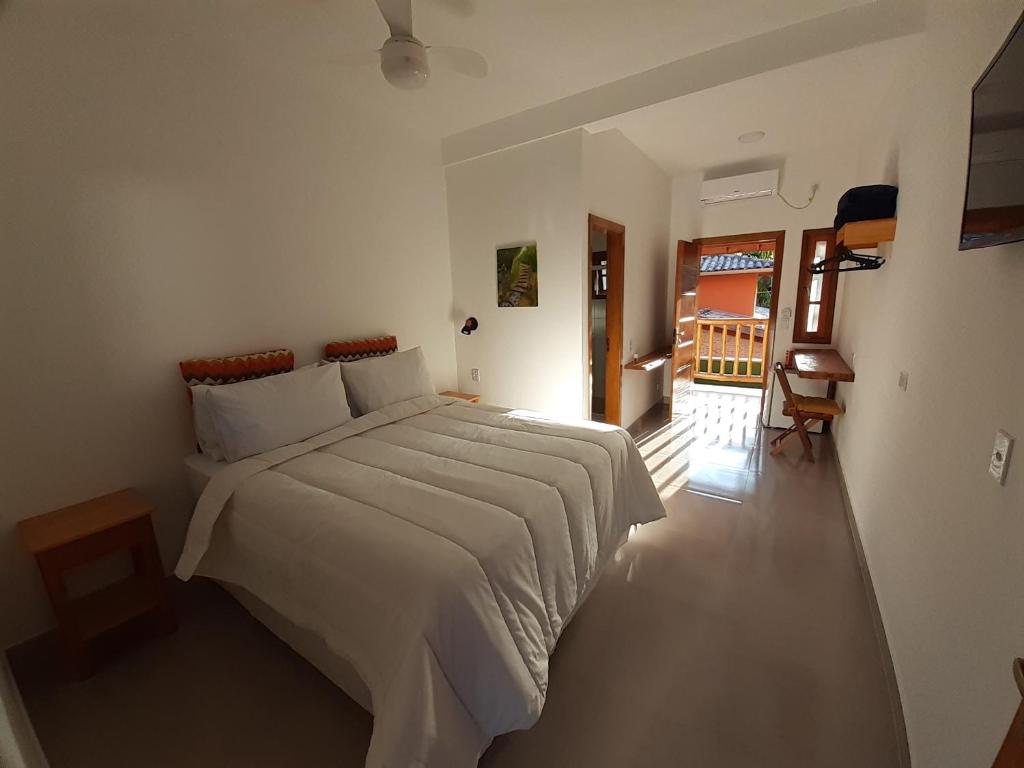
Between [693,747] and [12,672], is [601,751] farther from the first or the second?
[12,672]

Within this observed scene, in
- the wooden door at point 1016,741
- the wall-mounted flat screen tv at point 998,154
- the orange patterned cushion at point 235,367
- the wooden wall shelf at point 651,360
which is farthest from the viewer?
the wooden wall shelf at point 651,360

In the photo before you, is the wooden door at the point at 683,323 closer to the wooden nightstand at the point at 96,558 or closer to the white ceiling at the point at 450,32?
the white ceiling at the point at 450,32

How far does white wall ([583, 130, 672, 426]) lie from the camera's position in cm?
325

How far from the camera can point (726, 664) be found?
1630mm

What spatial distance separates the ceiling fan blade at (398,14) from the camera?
5.07 feet

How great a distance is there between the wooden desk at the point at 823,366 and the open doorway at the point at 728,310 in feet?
1.78

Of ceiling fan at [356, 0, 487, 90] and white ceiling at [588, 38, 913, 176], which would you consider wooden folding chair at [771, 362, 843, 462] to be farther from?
ceiling fan at [356, 0, 487, 90]

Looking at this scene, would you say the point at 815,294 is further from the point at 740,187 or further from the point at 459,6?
the point at 459,6

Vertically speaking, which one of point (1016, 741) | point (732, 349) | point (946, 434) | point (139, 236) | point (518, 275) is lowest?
point (732, 349)

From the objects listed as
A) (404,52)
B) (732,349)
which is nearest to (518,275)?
(404,52)

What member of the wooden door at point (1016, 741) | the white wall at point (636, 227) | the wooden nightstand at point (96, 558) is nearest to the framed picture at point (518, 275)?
the white wall at point (636, 227)

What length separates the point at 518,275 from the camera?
11.2 feet

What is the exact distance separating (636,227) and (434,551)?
3655 millimetres

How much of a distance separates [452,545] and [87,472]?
1881 millimetres
